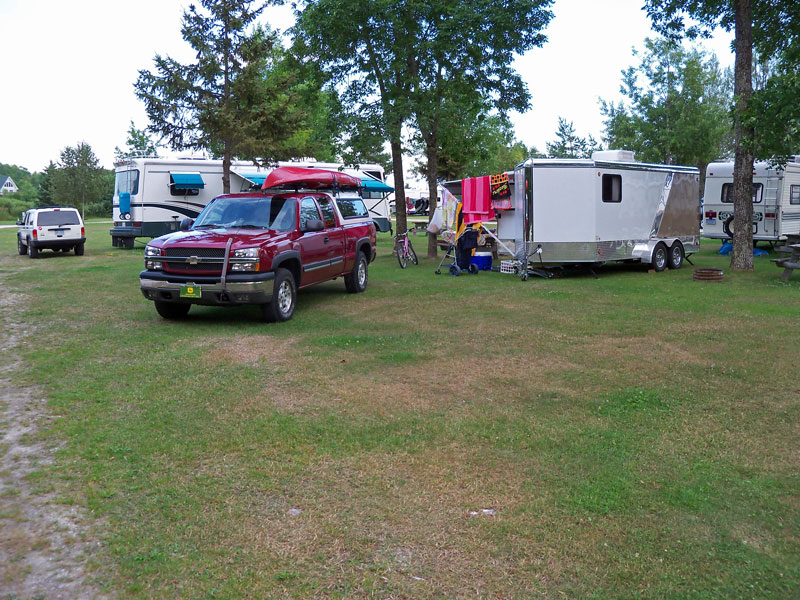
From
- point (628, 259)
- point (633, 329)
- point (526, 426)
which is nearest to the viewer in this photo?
point (526, 426)

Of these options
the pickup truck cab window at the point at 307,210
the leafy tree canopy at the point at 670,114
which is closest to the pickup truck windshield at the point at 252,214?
the pickup truck cab window at the point at 307,210

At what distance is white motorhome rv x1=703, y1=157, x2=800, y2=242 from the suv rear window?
21351 millimetres

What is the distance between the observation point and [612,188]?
599 inches

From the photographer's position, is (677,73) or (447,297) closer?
(447,297)

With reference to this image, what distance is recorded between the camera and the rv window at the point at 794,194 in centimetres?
2086

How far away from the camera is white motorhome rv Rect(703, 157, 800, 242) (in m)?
20.5

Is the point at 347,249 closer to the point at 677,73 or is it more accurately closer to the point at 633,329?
the point at 633,329

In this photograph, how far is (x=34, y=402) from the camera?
5.95 meters

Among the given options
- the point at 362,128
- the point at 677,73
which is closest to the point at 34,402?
the point at 362,128

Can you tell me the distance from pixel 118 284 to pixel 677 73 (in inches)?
1264

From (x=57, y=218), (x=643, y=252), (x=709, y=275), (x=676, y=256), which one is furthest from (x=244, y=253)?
(x=57, y=218)

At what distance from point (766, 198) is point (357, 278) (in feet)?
47.6

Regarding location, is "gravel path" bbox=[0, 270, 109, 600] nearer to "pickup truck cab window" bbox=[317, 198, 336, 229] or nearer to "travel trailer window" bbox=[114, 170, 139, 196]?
"pickup truck cab window" bbox=[317, 198, 336, 229]

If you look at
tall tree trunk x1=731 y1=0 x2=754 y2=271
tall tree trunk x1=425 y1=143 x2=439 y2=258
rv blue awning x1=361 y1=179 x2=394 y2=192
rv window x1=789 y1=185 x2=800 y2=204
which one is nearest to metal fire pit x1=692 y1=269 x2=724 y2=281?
tall tree trunk x1=731 y1=0 x2=754 y2=271
